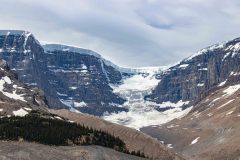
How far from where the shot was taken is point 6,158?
198m
